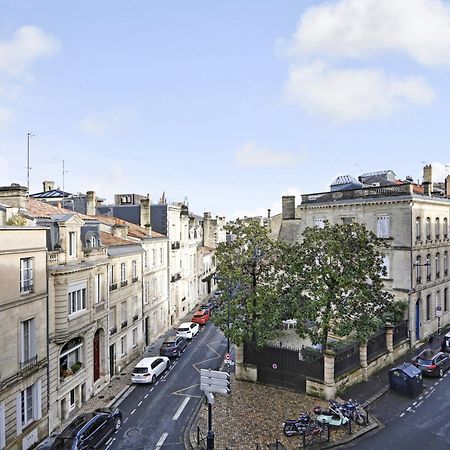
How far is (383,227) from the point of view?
3406 centimetres

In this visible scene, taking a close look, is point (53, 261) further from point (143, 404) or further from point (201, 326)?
point (201, 326)

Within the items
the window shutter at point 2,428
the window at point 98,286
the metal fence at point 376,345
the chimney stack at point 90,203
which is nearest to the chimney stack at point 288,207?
the metal fence at point 376,345

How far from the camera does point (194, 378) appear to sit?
27.6m

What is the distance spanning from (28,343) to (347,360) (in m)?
17.4

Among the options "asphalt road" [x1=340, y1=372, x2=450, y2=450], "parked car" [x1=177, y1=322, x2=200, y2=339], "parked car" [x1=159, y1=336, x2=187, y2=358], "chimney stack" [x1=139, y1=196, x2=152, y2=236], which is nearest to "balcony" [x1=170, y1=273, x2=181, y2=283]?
"chimney stack" [x1=139, y1=196, x2=152, y2=236]

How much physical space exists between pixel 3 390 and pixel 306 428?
1303 centimetres

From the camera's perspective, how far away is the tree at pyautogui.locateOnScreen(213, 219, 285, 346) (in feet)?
82.4

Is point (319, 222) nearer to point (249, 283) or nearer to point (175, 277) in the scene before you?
point (249, 283)

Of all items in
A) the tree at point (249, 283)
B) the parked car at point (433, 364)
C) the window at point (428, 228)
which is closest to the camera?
the tree at point (249, 283)

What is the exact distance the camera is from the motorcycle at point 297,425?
19.0 m

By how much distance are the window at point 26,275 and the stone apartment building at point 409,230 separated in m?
26.1

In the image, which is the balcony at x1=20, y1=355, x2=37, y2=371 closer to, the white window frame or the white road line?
the white road line

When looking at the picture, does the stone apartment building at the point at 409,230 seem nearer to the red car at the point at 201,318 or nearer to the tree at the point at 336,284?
the tree at the point at 336,284

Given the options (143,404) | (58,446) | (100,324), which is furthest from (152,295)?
(58,446)
